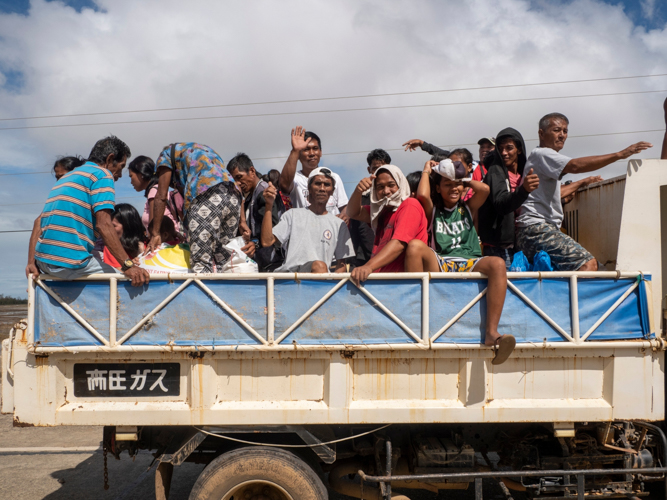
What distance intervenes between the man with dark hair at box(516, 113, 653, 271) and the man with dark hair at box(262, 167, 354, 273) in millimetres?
1586

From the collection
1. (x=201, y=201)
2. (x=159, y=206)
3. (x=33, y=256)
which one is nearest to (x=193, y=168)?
(x=201, y=201)

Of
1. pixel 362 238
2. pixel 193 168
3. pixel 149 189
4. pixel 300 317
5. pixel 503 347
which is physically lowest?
pixel 503 347

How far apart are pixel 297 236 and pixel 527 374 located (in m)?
2.16

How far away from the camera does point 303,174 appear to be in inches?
213

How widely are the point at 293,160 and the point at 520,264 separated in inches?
97.4

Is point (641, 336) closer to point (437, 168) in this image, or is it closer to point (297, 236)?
point (437, 168)

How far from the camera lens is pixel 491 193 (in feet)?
13.6

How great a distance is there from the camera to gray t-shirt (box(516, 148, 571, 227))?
3929 millimetres

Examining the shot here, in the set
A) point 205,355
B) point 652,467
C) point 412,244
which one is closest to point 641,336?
point 652,467

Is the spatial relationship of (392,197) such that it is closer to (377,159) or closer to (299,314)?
(299,314)

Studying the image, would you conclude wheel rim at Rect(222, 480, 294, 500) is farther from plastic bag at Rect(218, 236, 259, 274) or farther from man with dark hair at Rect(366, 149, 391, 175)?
man with dark hair at Rect(366, 149, 391, 175)

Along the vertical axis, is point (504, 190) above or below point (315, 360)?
above

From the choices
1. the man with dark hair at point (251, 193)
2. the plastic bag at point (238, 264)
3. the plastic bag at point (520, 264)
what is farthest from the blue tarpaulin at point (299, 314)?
the man with dark hair at point (251, 193)

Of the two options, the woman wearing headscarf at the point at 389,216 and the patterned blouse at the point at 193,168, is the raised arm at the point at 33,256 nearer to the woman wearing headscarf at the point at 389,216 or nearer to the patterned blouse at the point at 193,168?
the patterned blouse at the point at 193,168
